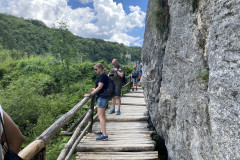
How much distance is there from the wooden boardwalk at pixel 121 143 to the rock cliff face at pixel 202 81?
26.6 inches

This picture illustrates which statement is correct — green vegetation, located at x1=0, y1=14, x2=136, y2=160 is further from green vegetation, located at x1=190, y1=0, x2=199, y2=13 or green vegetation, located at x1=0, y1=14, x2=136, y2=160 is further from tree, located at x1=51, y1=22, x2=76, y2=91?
green vegetation, located at x1=190, y1=0, x2=199, y2=13

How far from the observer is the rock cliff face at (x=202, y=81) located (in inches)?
70.5

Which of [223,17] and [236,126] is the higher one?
[223,17]

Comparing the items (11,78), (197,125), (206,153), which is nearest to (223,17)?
(197,125)

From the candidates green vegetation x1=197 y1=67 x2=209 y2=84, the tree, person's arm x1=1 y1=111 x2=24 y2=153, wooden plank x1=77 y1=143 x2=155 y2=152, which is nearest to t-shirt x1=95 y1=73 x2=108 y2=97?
wooden plank x1=77 y1=143 x2=155 y2=152

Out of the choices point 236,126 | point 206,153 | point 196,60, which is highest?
point 196,60

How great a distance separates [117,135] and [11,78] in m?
18.1

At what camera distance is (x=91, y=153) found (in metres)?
4.05

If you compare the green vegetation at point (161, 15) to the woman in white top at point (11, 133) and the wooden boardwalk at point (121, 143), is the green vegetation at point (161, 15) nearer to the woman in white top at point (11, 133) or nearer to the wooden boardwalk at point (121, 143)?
the wooden boardwalk at point (121, 143)

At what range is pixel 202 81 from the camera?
8.33 feet

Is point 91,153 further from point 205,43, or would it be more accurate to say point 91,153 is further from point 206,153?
point 205,43

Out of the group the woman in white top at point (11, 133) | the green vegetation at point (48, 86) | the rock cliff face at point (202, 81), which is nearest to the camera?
the woman in white top at point (11, 133)

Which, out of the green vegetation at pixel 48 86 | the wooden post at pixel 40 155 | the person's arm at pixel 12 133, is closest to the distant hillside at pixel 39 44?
the green vegetation at pixel 48 86

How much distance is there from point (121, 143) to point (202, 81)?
277 cm
